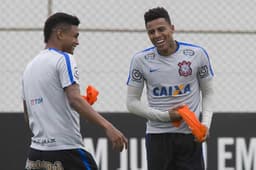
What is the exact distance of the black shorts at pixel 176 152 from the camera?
759 cm

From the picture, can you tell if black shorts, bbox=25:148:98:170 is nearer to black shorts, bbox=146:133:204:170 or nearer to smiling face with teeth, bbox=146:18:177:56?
black shorts, bbox=146:133:204:170

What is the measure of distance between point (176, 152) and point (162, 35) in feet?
3.15

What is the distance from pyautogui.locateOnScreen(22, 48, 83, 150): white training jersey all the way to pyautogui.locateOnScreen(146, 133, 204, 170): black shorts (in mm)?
1108

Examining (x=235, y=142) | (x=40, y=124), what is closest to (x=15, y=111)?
(x=235, y=142)

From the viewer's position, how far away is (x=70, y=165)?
6641mm

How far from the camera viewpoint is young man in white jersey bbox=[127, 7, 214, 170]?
7.54 metres

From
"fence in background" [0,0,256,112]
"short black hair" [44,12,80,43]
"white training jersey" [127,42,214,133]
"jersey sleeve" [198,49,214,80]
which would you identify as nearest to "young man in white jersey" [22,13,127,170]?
"short black hair" [44,12,80,43]

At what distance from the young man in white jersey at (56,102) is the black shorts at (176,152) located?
3.52ft

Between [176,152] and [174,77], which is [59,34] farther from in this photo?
[176,152]

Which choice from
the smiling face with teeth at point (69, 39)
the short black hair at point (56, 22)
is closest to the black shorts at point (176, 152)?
the smiling face with teeth at point (69, 39)

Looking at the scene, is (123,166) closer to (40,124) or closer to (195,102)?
(195,102)

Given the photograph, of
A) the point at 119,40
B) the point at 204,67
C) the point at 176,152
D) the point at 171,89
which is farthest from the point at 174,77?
the point at 119,40

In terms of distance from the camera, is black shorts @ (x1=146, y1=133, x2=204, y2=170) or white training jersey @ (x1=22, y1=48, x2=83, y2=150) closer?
white training jersey @ (x1=22, y1=48, x2=83, y2=150)

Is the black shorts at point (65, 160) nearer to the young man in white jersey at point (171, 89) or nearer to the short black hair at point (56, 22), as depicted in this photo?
the short black hair at point (56, 22)
